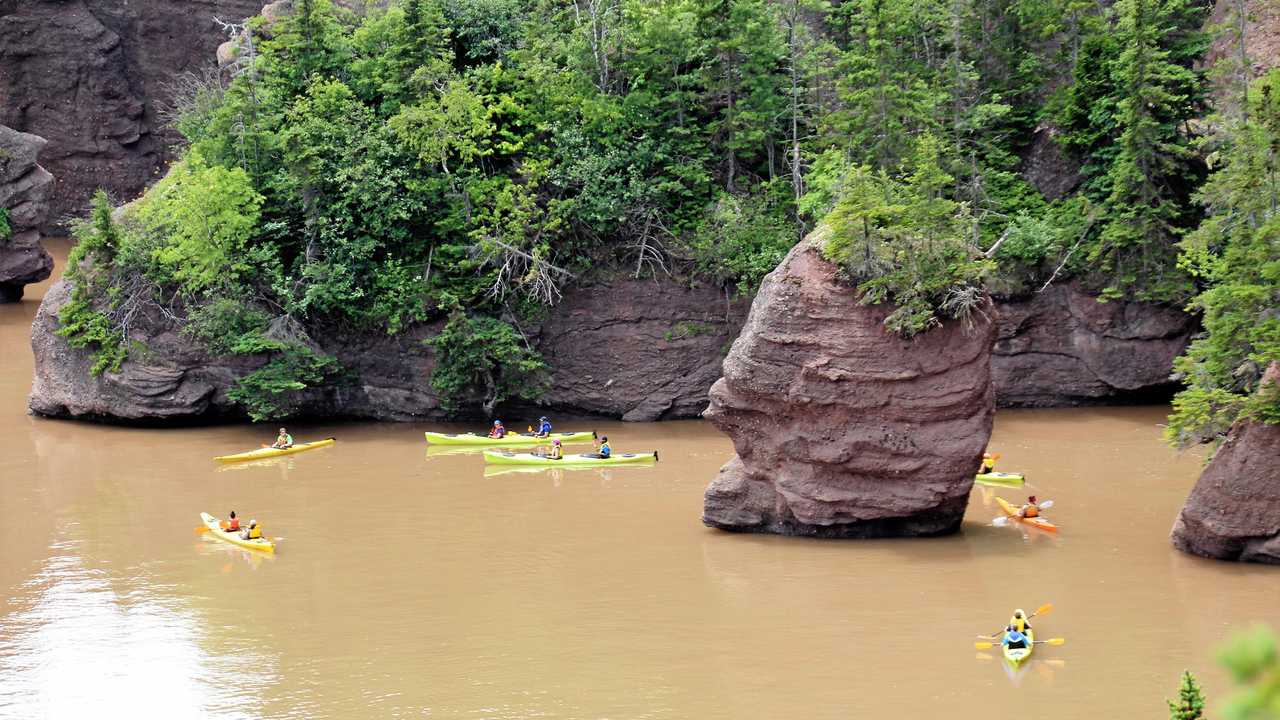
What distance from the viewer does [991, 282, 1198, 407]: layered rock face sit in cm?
3341

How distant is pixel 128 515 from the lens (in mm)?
25953

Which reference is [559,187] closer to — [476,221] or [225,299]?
[476,221]

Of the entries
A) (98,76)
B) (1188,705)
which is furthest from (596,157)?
(98,76)

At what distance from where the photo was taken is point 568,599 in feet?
66.2

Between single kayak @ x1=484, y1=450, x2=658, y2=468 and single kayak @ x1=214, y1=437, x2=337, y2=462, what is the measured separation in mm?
4237

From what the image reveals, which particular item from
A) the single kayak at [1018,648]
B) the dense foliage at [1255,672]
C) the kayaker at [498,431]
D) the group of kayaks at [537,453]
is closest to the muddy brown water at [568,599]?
the single kayak at [1018,648]

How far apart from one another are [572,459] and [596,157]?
342 inches

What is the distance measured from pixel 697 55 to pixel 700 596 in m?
18.3

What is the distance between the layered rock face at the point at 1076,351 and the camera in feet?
110

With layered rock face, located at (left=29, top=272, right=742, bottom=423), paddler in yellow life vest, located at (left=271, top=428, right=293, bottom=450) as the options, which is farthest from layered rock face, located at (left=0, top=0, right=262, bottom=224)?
paddler in yellow life vest, located at (left=271, top=428, right=293, bottom=450)

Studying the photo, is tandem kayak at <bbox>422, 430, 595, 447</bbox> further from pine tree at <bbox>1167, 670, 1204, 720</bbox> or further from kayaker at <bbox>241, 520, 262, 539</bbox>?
pine tree at <bbox>1167, 670, 1204, 720</bbox>

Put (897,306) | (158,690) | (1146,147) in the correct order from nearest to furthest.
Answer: (158,690) → (897,306) → (1146,147)

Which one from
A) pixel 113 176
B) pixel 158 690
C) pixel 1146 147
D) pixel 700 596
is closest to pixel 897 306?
pixel 700 596

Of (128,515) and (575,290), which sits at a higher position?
(575,290)
